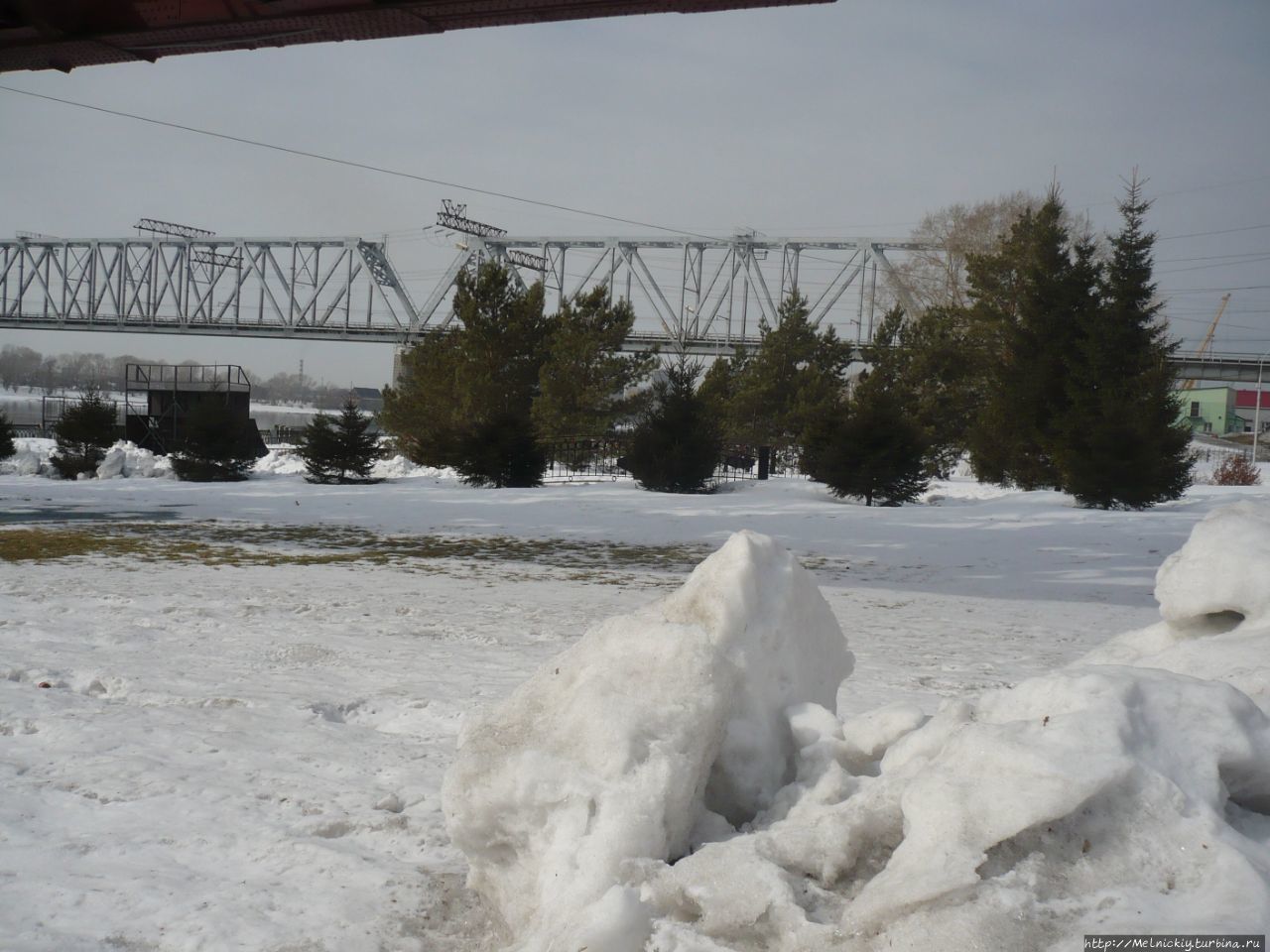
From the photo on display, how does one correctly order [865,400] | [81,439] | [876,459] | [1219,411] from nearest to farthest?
1. [876,459]
2. [865,400]
3. [81,439]
4. [1219,411]

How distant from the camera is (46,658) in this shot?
4.82 m

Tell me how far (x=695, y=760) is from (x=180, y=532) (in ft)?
36.6

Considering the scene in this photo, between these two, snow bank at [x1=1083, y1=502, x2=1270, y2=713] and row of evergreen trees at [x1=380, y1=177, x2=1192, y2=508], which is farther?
row of evergreen trees at [x1=380, y1=177, x2=1192, y2=508]

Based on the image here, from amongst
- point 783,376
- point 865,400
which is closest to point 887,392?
point 865,400

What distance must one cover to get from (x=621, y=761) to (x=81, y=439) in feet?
90.5

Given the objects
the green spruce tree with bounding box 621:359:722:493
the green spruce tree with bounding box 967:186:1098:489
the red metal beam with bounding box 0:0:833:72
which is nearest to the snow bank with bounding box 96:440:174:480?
the green spruce tree with bounding box 621:359:722:493

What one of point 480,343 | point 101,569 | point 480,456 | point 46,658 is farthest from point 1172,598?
point 480,343

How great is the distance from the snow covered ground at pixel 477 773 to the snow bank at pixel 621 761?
44mm

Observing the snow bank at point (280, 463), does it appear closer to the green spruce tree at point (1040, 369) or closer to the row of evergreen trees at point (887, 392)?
the row of evergreen trees at point (887, 392)

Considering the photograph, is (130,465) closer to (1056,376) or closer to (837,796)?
(1056,376)

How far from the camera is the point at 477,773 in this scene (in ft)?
7.95

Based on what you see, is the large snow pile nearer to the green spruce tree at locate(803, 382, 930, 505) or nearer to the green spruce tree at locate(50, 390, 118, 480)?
the green spruce tree at locate(803, 382, 930, 505)

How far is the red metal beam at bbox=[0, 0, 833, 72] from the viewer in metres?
6.85

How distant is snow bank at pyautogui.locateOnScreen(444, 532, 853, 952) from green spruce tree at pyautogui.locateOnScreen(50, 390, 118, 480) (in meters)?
26.1
